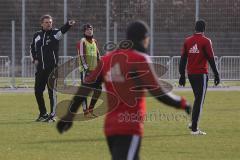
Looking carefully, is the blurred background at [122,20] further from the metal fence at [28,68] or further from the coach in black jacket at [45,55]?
the coach in black jacket at [45,55]

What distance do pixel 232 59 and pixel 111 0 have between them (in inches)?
263

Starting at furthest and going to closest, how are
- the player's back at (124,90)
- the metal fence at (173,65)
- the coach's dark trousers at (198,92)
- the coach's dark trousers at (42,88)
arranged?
the metal fence at (173,65)
the coach's dark trousers at (42,88)
the coach's dark trousers at (198,92)
the player's back at (124,90)

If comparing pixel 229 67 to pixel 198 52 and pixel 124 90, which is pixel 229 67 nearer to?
pixel 198 52

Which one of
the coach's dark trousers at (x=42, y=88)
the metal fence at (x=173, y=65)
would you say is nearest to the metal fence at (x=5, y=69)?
the metal fence at (x=173, y=65)

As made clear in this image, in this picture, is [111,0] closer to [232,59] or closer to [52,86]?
[232,59]

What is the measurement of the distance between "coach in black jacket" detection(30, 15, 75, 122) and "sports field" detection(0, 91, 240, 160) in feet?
1.63

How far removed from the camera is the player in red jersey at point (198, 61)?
546 inches

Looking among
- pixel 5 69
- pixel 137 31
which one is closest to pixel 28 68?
pixel 5 69

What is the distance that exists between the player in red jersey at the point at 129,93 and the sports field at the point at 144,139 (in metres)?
3.56

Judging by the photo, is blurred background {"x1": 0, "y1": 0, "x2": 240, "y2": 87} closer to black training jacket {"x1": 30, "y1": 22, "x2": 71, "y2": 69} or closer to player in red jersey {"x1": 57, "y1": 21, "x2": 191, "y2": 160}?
black training jacket {"x1": 30, "y1": 22, "x2": 71, "y2": 69}

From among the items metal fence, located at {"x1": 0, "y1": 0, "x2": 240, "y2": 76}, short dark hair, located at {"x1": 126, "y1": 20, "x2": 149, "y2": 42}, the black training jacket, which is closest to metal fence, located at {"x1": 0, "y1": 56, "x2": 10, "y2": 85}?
metal fence, located at {"x1": 0, "y1": 0, "x2": 240, "y2": 76}

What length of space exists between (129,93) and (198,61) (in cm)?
642

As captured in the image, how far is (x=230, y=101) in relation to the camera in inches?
902

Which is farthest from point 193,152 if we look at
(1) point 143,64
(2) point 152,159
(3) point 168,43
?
(3) point 168,43
